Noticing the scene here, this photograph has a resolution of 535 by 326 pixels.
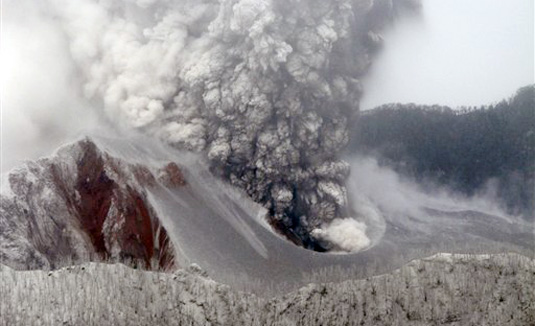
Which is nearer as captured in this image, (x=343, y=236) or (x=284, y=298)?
(x=284, y=298)

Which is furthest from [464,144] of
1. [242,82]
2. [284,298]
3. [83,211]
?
[83,211]

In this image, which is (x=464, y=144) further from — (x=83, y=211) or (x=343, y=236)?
(x=83, y=211)

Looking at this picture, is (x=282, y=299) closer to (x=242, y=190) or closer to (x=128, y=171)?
(x=242, y=190)

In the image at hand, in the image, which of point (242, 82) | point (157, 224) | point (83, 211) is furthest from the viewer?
point (242, 82)

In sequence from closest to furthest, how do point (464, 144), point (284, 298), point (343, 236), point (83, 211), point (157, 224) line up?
1. point (284, 298)
2. point (83, 211)
3. point (157, 224)
4. point (343, 236)
5. point (464, 144)

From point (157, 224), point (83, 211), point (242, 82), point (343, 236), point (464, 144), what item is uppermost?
point (464, 144)

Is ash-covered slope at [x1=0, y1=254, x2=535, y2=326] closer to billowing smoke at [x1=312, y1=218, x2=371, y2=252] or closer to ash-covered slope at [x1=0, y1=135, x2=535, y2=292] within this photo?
ash-covered slope at [x1=0, y1=135, x2=535, y2=292]

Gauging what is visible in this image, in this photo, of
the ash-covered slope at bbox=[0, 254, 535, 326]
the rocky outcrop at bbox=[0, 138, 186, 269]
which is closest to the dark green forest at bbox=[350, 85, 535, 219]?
the ash-covered slope at bbox=[0, 254, 535, 326]
